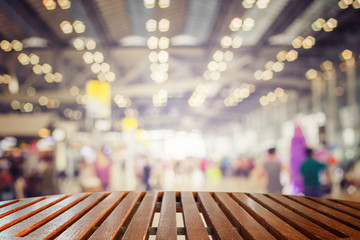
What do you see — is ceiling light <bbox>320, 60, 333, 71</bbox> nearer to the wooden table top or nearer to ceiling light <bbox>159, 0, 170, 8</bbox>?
ceiling light <bbox>159, 0, 170, 8</bbox>

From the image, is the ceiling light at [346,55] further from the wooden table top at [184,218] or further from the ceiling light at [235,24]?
the wooden table top at [184,218]

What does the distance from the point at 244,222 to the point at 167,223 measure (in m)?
0.37

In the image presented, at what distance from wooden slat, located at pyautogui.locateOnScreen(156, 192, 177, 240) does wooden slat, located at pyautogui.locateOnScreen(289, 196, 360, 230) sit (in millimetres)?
→ 846

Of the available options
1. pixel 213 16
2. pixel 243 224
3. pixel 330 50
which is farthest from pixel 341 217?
pixel 330 50

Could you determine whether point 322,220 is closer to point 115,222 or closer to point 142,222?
point 142,222

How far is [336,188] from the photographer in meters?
12.9

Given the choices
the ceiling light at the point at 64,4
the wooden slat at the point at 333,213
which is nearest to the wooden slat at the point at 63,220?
the wooden slat at the point at 333,213

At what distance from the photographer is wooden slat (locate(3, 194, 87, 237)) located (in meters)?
1.37

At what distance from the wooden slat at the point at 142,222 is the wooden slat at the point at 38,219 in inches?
17.5

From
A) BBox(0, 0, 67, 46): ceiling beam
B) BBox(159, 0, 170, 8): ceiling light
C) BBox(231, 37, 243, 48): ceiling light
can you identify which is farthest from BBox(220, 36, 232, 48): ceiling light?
BBox(0, 0, 67, 46): ceiling beam

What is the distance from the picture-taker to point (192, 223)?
1.47 m

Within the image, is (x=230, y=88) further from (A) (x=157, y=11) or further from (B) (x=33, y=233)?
(B) (x=33, y=233)

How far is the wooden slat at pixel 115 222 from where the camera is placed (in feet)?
4.28

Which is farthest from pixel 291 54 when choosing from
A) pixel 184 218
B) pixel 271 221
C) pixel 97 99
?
pixel 184 218
